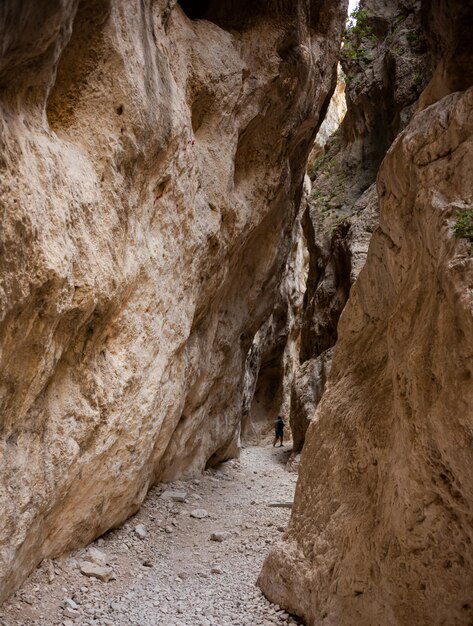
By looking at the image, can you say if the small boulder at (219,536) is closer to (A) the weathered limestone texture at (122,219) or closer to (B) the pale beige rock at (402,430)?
(A) the weathered limestone texture at (122,219)

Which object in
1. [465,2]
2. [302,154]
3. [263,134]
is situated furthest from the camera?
[302,154]

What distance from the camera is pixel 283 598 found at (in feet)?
18.3

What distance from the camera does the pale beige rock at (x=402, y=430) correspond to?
3.76m

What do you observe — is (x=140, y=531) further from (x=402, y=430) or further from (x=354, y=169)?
Result: (x=354, y=169)

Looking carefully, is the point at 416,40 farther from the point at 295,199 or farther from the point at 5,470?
the point at 5,470

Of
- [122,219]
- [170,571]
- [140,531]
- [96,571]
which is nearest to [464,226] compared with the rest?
[122,219]

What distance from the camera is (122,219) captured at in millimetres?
6230

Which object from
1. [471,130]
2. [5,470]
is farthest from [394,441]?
[5,470]

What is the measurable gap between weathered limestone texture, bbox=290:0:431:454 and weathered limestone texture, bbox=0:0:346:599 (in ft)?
10.6

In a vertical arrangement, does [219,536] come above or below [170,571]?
above

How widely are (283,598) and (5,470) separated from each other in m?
3.00

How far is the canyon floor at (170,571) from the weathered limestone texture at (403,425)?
0.62 meters

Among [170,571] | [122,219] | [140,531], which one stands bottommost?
[170,571]

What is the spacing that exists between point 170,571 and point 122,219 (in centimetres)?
422
